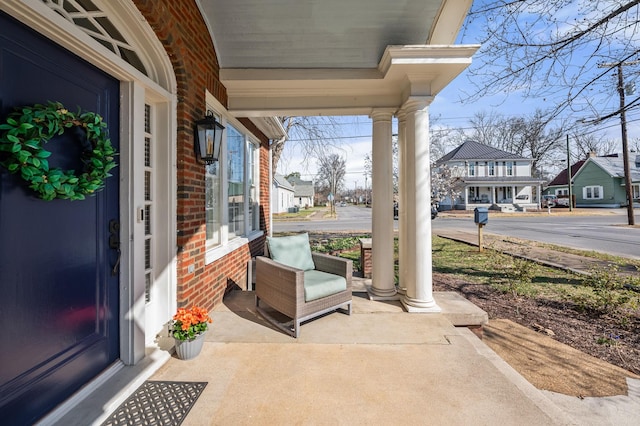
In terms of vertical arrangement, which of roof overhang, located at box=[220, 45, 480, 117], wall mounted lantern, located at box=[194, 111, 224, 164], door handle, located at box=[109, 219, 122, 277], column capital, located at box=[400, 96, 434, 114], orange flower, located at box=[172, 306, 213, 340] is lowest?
orange flower, located at box=[172, 306, 213, 340]

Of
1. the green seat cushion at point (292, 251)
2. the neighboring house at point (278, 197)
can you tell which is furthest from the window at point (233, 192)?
the neighboring house at point (278, 197)

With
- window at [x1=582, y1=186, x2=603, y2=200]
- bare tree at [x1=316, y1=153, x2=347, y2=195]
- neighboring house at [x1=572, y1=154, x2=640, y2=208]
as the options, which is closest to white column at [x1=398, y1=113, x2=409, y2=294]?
bare tree at [x1=316, y1=153, x2=347, y2=195]

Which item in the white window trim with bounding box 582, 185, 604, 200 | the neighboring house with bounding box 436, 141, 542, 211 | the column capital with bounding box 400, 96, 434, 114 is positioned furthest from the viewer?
the white window trim with bounding box 582, 185, 604, 200

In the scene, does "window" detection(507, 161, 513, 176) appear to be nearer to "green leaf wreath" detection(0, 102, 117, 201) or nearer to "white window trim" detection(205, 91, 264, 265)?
"white window trim" detection(205, 91, 264, 265)

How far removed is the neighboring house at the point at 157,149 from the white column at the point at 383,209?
18 mm

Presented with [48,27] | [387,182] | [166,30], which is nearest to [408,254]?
[387,182]

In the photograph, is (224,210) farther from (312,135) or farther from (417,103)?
(312,135)

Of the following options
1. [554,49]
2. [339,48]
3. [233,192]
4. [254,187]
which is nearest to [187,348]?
[233,192]

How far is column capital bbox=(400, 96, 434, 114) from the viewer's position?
133 inches

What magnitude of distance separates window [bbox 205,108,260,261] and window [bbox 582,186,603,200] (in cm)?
4036

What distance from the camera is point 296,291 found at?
9.22 feet

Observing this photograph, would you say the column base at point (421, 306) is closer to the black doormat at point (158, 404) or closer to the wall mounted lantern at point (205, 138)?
the black doormat at point (158, 404)

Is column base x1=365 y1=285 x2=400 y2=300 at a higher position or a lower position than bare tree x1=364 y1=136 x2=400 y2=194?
lower

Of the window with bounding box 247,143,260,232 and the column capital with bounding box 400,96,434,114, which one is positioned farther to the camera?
the window with bounding box 247,143,260,232
